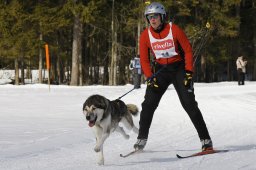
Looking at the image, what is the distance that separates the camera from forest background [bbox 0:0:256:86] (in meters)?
29.6

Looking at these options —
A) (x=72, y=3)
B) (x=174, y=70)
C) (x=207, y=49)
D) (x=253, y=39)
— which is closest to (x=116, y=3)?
(x=72, y=3)

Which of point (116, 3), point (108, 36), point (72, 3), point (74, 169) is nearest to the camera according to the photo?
point (74, 169)

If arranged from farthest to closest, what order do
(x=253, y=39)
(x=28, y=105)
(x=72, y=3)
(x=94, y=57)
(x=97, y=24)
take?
(x=94, y=57) < (x=253, y=39) < (x=97, y=24) < (x=72, y=3) < (x=28, y=105)

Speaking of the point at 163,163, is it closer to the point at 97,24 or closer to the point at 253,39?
the point at 97,24

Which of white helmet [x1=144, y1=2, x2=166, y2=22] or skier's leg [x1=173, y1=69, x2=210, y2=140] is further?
skier's leg [x1=173, y1=69, x2=210, y2=140]

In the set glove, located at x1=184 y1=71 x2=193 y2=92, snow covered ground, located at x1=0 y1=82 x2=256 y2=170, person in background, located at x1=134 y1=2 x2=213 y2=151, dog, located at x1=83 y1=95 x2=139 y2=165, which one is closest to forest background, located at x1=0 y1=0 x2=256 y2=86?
snow covered ground, located at x1=0 y1=82 x2=256 y2=170

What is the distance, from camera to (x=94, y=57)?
43094 mm

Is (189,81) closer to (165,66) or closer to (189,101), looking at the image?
(189,101)

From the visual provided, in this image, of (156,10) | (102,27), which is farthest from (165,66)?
(102,27)

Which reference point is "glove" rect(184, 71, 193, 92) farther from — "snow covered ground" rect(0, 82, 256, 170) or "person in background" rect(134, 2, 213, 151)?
"snow covered ground" rect(0, 82, 256, 170)

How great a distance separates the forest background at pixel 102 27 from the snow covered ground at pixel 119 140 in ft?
46.8

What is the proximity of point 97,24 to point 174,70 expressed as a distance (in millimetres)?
29617

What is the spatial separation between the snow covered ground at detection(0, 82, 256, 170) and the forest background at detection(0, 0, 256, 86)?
1427 cm

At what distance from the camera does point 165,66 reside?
6.29 meters
